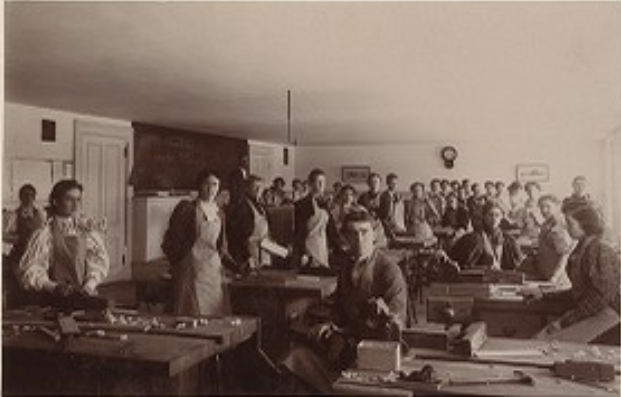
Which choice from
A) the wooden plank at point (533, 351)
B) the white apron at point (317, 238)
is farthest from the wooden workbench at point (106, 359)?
the wooden plank at point (533, 351)

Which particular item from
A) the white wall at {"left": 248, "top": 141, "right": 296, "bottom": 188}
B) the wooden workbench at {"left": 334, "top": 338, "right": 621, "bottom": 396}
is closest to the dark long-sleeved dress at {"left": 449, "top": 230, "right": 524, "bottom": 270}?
the wooden workbench at {"left": 334, "top": 338, "right": 621, "bottom": 396}

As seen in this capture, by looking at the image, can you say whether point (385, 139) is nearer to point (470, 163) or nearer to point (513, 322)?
point (470, 163)

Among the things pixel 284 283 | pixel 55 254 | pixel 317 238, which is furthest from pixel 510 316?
pixel 55 254

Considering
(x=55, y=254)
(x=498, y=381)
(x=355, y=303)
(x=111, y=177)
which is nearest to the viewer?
(x=498, y=381)

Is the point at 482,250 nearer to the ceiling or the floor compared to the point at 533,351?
nearer to the ceiling

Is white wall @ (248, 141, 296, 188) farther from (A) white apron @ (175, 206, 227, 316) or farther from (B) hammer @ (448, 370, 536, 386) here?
(B) hammer @ (448, 370, 536, 386)

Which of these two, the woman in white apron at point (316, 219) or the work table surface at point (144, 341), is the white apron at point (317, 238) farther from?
the work table surface at point (144, 341)

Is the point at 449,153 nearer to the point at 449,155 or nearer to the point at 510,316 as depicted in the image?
the point at 449,155
